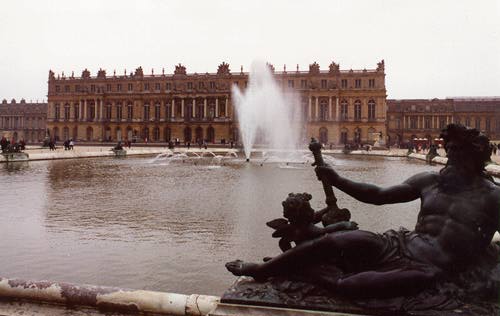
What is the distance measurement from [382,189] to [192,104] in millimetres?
79310

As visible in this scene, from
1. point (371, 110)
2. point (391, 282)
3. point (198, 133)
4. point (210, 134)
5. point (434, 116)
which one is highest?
point (371, 110)

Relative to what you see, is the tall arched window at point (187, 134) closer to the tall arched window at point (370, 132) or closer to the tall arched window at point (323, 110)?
the tall arched window at point (323, 110)

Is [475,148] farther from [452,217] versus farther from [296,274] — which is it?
[296,274]

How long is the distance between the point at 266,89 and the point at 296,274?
2552 inches

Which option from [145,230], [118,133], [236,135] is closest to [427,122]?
[236,135]

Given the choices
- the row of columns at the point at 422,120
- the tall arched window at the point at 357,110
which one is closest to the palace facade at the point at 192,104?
the tall arched window at the point at 357,110

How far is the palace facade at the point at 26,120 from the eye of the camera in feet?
358

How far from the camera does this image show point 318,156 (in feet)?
11.8

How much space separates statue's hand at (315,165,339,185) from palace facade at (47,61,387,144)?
2773 inches

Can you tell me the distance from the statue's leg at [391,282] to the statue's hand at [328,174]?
79 centimetres

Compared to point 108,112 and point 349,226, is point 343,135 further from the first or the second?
point 349,226

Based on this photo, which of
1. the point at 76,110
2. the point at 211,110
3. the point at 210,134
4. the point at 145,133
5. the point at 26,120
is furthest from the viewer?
the point at 26,120

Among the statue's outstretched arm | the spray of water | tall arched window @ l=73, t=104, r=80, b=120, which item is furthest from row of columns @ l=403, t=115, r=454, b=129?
the statue's outstretched arm

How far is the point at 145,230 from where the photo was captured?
803cm
